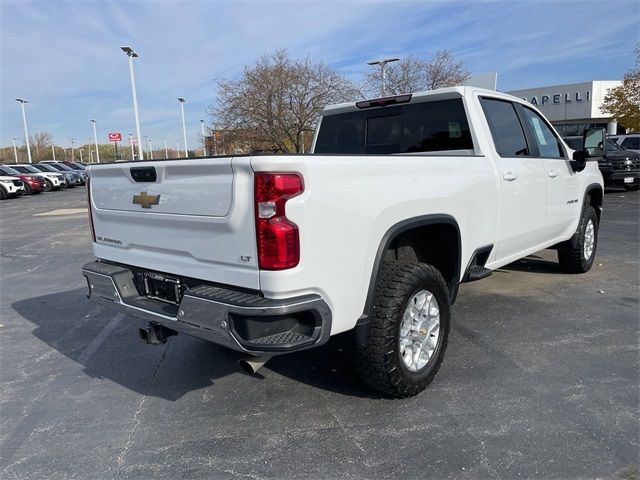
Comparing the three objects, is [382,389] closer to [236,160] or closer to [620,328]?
[236,160]

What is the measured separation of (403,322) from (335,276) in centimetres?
77

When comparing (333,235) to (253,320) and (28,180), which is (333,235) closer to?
(253,320)

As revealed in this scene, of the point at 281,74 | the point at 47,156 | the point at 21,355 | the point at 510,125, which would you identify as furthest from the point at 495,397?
the point at 47,156

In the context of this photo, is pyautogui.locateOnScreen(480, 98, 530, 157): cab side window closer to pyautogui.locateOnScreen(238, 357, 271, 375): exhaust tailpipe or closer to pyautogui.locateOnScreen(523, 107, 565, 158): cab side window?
pyautogui.locateOnScreen(523, 107, 565, 158): cab side window

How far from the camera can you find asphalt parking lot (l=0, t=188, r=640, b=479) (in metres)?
2.71

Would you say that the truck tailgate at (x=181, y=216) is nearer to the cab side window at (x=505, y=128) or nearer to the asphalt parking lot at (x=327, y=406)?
the asphalt parking lot at (x=327, y=406)

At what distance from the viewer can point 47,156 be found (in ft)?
297

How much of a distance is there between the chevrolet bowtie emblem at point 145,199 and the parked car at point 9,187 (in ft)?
83.9

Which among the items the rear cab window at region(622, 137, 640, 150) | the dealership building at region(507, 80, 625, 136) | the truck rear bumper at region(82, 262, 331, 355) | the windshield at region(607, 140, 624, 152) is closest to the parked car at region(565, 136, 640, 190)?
the windshield at region(607, 140, 624, 152)

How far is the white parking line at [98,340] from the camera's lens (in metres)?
4.31

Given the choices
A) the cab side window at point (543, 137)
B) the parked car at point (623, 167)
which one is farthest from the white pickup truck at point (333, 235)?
the parked car at point (623, 167)

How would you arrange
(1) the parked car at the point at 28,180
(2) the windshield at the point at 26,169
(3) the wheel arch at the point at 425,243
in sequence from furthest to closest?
(2) the windshield at the point at 26,169
(1) the parked car at the point at 28,180
(3) the wheel arch at the point at 425,243

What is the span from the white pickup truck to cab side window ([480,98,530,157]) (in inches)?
0.8

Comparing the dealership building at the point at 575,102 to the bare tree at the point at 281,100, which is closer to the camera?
the bare tree at the point at 281,100
